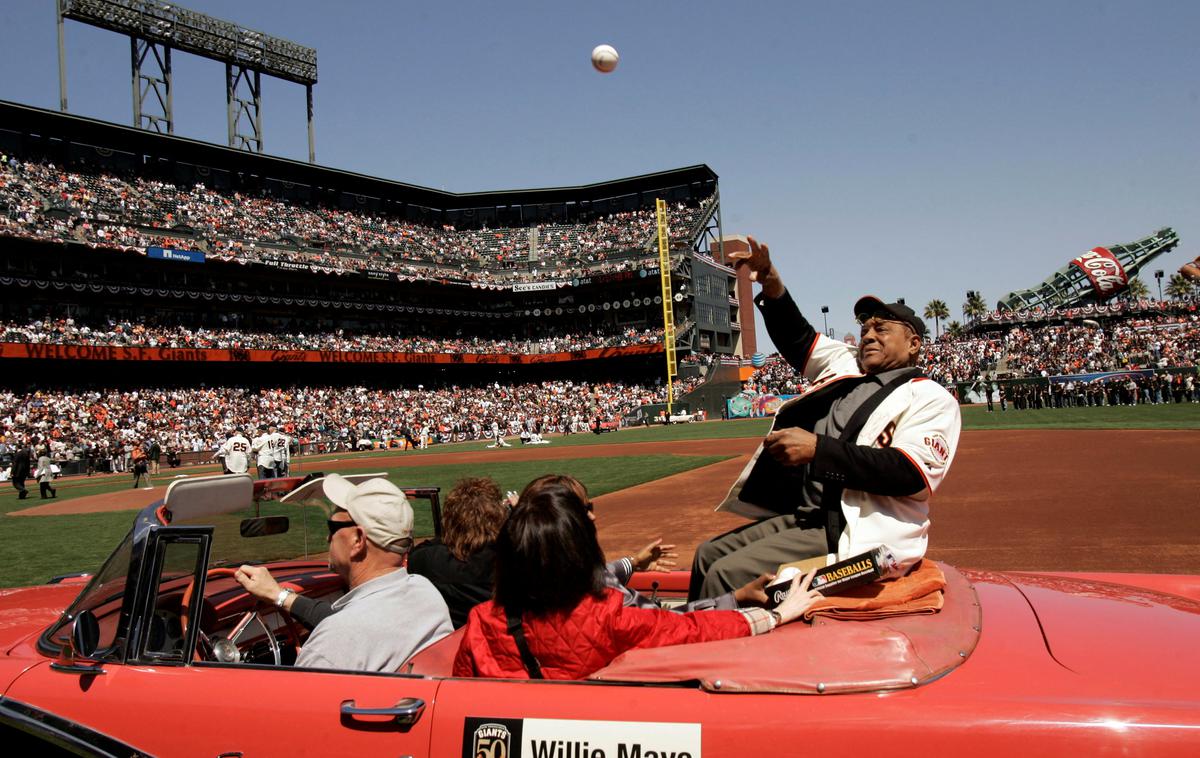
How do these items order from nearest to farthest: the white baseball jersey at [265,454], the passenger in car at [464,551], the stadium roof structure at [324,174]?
the passenger in car at [464,551]
the white baseball jersey at [265,454]
the stadium roof structure at [324,174]

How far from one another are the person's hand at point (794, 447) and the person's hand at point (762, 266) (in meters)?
0.91

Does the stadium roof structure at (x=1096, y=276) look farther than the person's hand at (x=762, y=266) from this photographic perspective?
Answer: Yes

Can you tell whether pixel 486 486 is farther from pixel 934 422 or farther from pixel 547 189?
pixel 547 189

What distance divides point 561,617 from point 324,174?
61.0 metres

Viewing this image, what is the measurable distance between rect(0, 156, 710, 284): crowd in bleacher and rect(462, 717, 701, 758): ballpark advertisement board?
151 feet

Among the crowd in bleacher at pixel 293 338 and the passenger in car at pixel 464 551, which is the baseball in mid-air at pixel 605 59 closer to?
the passenger in car at pixel 464 551

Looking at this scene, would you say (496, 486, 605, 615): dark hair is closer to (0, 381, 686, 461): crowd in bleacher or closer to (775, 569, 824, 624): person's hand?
(775, 569, 824, 624): person's hand

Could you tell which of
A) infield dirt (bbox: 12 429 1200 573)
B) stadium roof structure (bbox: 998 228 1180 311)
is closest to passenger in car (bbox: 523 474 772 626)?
infield dirt (bbox: 12 429 1200 573)

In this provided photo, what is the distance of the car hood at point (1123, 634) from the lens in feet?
5.99

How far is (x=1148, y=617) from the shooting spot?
2.25m

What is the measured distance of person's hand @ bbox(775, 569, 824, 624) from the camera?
7.55 ft

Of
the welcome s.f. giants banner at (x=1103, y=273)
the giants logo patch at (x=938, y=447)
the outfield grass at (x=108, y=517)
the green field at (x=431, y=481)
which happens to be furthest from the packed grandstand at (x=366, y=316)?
the giants logo patch at (x=938, y=447)

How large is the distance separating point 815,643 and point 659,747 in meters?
0.49

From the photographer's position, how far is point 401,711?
6.59ft
